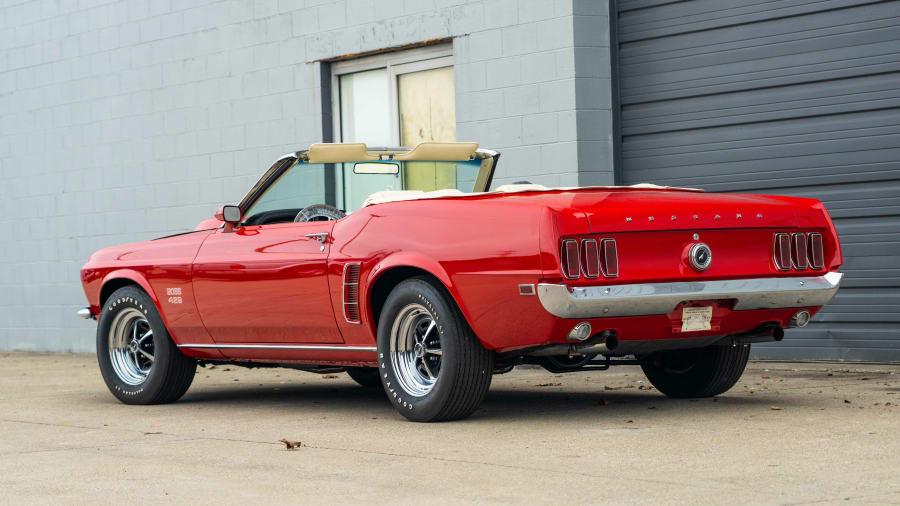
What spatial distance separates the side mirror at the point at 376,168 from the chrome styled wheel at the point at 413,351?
158 cm

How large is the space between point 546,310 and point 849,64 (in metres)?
4.83

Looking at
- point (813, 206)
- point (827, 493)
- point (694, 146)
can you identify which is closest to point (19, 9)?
point (694, 146)

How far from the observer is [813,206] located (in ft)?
22.1

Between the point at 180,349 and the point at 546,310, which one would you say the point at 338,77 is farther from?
the point at 546,310

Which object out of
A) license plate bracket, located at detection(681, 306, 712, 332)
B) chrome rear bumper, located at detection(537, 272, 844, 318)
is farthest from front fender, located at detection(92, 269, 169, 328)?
license plate bracket, located at detection(681, 306, 712, 332)

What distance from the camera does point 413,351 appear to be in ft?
21.9

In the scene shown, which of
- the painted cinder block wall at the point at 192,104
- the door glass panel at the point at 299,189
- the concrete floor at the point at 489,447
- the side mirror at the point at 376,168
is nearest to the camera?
the concrete floor at the point at 489,447

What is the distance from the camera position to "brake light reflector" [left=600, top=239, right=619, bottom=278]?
5.99 m

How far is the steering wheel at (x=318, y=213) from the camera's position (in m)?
7.71

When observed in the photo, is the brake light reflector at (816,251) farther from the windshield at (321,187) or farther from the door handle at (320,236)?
the door handle at (320,236)

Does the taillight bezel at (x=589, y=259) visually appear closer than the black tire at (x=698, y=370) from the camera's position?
Yes

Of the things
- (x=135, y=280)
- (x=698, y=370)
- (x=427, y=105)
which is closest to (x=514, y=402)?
(x=698, y=370)

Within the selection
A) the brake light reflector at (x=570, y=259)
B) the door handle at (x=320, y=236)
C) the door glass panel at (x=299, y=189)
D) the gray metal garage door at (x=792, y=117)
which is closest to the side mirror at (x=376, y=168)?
the door glass panel at (x=299, y=189)

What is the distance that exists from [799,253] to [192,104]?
338 inches
